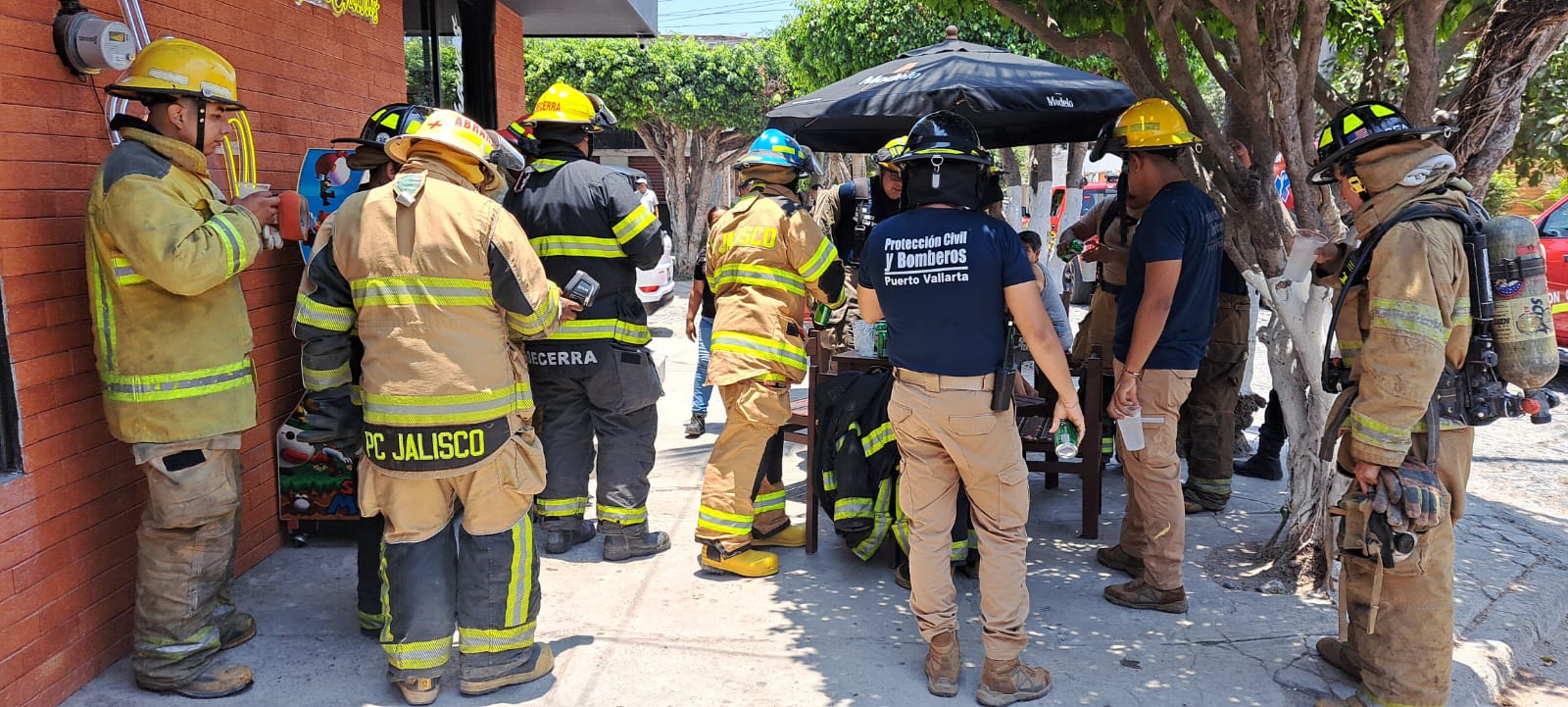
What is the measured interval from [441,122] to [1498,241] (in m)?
3.33

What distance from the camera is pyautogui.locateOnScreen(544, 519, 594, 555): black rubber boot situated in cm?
473

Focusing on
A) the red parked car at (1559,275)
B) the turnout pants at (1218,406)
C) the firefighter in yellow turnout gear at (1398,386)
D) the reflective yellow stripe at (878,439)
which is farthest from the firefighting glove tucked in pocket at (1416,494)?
the red parked car at (1559,275)

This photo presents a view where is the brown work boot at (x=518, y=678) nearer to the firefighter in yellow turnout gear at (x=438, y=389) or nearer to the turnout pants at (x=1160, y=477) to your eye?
the firefighter in yellow turnout gear at (x=438, y=389)

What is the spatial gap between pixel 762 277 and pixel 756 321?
195mm

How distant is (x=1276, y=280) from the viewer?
4.06 metres

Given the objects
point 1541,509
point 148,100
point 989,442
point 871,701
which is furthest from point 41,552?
point 1541,509

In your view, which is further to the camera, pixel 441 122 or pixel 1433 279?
pixel 441 122

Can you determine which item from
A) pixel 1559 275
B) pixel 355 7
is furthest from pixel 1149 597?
pixel 1559 275

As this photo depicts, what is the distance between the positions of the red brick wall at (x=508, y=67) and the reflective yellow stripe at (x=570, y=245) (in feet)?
12.5

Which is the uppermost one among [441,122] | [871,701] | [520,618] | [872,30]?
[872,30]

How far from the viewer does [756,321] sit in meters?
4.44

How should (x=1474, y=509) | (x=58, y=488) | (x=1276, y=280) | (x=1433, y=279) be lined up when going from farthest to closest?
(x=1474, y=509)
(x=1276, y=280)
(x=58, y=488)
(x=1433, y=279)

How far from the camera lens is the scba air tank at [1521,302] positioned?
10.1 ft

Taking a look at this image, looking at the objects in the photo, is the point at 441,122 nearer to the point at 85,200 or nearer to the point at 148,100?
the point at 148,100
